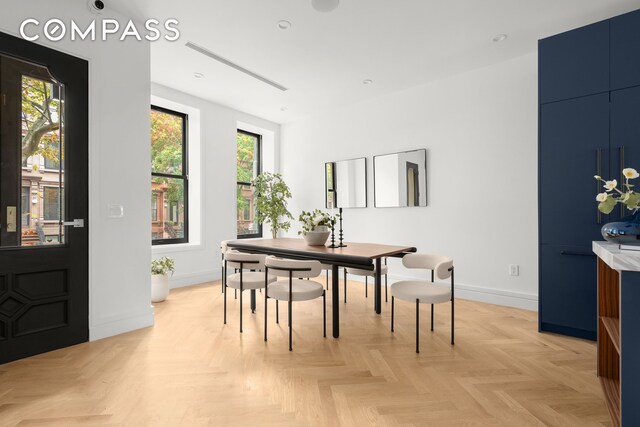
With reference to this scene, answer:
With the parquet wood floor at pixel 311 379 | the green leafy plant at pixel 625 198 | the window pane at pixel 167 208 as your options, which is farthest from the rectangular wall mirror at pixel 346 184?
the green leafy plant at pixel 625 198

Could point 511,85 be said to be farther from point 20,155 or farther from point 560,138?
point 20,155

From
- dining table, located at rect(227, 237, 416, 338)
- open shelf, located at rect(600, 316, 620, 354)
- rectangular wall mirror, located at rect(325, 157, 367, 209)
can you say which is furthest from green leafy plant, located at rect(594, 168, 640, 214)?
rectangular wall mirror, located at rect(325, 157, 367, 209)

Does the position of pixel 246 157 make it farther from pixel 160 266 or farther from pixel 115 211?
pixel 115 211

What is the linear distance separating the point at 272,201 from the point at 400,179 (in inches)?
91.7

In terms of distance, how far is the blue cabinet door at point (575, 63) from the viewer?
2832mm

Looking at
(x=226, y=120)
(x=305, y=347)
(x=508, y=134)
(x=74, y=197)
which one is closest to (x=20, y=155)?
(x=74, y=197)

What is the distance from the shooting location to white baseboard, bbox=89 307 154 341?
294 centimetres

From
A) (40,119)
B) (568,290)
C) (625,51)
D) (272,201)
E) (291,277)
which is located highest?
(625,51)

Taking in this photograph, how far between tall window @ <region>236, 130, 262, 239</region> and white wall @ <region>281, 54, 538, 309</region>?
2117 mm

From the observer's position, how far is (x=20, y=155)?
2568 millimetres

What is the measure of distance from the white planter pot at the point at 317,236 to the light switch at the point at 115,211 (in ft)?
5.91

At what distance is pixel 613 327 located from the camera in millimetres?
1991

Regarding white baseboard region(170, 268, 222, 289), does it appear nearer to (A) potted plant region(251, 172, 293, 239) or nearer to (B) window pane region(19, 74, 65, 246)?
(A) potted plant region(251, 172, 293, 239)

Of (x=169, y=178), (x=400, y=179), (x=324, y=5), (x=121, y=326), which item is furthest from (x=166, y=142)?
(x=400, y=179)
